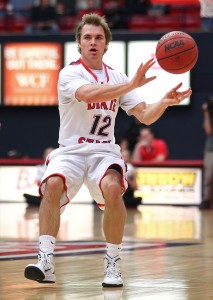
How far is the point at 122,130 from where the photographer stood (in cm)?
2186

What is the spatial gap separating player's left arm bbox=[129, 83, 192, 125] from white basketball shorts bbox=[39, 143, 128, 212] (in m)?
0.35

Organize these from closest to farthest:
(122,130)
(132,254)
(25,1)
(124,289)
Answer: (124,289) → (132,254) → (122,130) → (25,1)

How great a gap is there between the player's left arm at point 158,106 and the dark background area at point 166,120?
1361 cm

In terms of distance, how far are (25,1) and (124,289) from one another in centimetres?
1783

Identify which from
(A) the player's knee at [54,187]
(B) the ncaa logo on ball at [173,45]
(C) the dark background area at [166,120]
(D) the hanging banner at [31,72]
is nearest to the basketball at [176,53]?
(B) the ncaa logo on ball at [173,45]

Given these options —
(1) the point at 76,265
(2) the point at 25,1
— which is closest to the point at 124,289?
(1) the point at 76,265

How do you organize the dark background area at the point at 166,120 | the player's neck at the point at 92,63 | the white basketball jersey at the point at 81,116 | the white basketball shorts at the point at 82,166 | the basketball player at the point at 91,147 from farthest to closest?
the dark background area at the point at 166,120 < the player's neck at the point at 92,63 < the white basketball jersey at the point at 81,116 < the white basketball shorts at the point at 82,166 < the basketball player at the point at 91,147

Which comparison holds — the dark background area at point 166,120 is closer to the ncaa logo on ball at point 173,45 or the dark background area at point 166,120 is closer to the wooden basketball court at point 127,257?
the wooden basketball court at point 127,257

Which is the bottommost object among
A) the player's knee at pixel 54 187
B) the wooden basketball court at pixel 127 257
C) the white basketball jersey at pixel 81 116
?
the wooden basketball court at pixel 127 257

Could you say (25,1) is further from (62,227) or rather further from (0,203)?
(62,227)

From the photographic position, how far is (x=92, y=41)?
7266 mm

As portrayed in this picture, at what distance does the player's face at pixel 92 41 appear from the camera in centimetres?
728

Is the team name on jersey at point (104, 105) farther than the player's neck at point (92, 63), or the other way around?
the player's neck at point (92, 63)

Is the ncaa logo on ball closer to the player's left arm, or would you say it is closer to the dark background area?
the player's left arm
